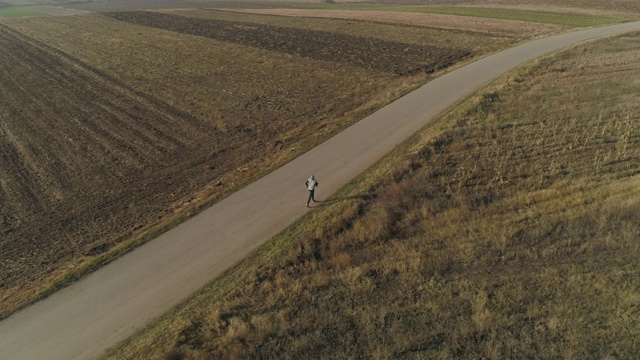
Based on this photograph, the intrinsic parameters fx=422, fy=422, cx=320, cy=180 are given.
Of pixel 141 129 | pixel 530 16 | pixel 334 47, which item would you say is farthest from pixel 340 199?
pixel 530 16

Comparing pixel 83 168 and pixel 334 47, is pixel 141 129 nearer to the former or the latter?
pixel 83 168

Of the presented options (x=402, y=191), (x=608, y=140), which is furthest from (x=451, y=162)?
(x=608, y=140)

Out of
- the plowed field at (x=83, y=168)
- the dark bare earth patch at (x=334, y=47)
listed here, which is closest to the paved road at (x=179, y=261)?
the plowed field at (x=83, y=168)

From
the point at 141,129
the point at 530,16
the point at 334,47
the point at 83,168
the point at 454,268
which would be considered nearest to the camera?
the point at 454,268

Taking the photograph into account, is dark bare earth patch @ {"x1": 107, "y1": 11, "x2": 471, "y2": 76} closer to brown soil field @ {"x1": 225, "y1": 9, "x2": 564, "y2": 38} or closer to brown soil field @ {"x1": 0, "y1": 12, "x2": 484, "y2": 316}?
brown soil field @ {"x1": 0, "y1": 12, "x2": 484, "y2": 316}

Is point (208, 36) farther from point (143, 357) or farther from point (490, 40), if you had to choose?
point (143, 357)

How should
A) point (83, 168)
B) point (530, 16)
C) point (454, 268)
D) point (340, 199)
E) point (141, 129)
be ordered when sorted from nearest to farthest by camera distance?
point (454, 268), point (340, 199), point (83, 168), point (141, 129), point (530, 16)
